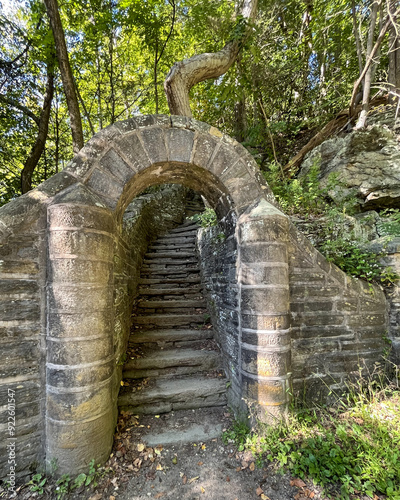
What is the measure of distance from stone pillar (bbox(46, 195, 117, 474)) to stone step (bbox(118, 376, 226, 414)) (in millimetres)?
648

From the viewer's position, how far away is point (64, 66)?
4973 millimetres

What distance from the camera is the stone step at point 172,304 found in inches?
170

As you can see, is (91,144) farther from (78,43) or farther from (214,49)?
(78,43)

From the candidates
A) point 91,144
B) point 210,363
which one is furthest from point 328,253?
point 91,144

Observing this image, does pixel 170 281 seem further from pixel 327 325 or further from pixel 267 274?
pixel 327 325

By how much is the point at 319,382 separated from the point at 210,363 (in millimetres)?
1393

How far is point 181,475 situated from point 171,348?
5.32 feet

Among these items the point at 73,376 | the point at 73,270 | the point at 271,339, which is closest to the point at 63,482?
the point at 73,376

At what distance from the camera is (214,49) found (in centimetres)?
572

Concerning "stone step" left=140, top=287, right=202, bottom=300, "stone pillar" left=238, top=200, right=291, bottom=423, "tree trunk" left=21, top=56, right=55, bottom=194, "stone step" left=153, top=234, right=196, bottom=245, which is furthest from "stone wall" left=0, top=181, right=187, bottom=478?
"tree trunk" left=21, top=56, right=55, bottom=194

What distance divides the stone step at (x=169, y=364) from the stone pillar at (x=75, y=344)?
3.27 feet

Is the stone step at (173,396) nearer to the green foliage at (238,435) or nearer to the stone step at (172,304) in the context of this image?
the green foliage at (238,435)

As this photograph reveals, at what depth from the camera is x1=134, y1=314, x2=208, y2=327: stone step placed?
4.04m

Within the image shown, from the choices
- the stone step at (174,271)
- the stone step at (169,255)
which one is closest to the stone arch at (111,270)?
the stone step at (174,271)
